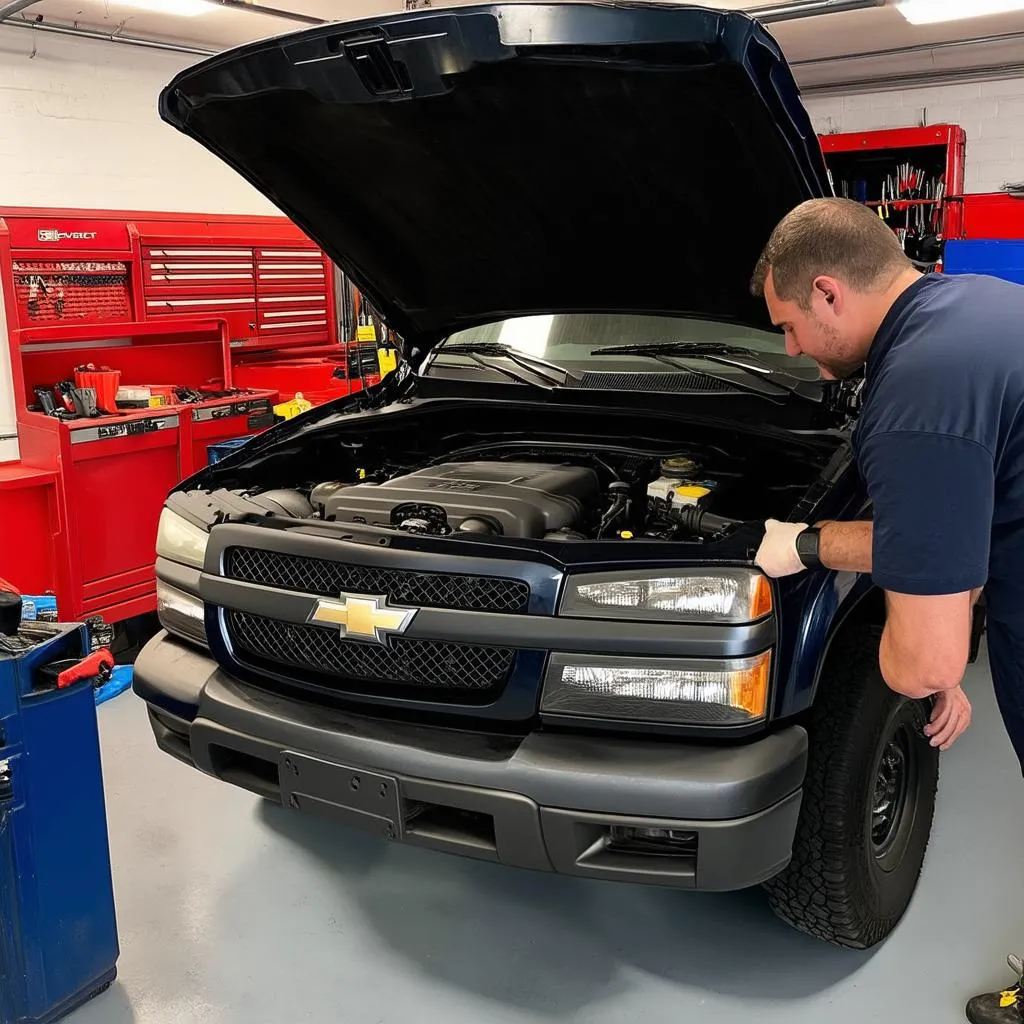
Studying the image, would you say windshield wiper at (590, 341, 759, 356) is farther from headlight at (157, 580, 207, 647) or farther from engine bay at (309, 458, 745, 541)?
headlight at (157, 580, 207, 647)

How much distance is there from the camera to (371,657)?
1975mm

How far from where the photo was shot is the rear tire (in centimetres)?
195

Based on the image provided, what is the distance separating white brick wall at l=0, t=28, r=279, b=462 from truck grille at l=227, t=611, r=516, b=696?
3.69m

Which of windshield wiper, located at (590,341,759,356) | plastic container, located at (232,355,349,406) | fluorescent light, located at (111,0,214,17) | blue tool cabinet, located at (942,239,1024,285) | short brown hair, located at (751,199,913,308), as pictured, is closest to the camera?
short brown hair, located at (751,199,913,308)

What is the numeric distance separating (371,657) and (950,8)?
6.35 m

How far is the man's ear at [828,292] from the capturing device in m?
1.63

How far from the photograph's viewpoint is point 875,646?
6.90 ft

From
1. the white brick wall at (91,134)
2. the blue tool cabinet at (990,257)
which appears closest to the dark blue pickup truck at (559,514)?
the blue tool cabinet at (990,257)

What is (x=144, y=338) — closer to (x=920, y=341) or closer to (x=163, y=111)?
(x=163, y=111)

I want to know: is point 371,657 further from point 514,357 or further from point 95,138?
point 95,138

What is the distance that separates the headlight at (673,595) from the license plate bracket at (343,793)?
48 cm

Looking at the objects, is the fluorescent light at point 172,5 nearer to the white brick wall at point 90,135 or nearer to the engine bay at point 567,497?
the white brick wall at point 90,135

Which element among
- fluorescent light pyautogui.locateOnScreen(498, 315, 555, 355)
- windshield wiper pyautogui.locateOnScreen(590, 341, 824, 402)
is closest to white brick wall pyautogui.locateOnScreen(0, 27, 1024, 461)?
fluorescent light pyautogui.locateOnScreen(498, 315, 555, 355)

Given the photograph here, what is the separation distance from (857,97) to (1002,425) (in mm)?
8357
